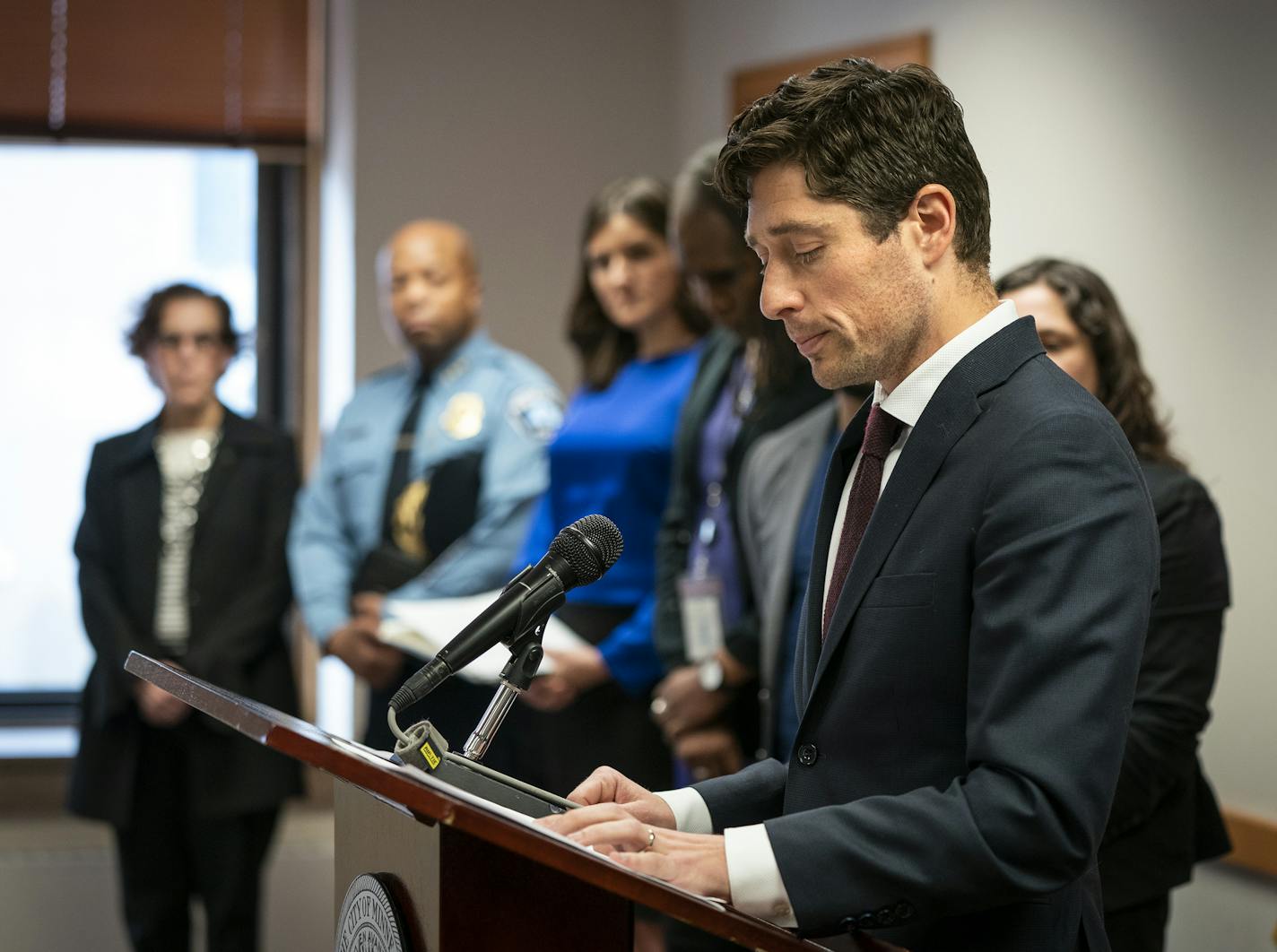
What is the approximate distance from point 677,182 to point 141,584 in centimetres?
166

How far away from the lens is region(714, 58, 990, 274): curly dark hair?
50.7 inches

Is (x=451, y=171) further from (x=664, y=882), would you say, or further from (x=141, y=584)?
(x=664, y=882)

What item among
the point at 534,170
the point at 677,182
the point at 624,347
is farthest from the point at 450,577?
the point at 534,170

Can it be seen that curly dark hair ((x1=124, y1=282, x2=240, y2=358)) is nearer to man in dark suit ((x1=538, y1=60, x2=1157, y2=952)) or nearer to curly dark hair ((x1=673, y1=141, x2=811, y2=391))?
curly dark hair ((x1=673, y1=141, x2=811, y2=391))

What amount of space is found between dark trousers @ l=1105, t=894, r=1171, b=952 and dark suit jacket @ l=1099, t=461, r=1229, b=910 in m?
0.02

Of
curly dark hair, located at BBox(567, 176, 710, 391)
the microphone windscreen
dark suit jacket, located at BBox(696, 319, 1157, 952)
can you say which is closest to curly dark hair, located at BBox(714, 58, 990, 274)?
dark suit jacket, located at BBox(696, 319, 1157, 952)

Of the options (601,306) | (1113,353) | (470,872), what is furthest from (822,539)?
(601,306)

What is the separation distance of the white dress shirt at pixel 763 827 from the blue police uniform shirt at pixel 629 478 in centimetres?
157

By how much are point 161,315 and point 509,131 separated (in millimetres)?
1280

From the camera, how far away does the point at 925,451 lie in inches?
50.7

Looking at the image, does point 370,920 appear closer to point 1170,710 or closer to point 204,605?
point 1170,710

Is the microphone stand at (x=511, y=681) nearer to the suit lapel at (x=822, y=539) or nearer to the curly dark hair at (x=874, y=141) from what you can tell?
the suit lapel at (x=822, y=539)

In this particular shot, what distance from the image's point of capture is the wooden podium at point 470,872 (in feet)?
3.31

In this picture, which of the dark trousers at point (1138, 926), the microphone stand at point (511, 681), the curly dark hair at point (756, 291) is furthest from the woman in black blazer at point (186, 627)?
the microphone stand at point (511, 681)
